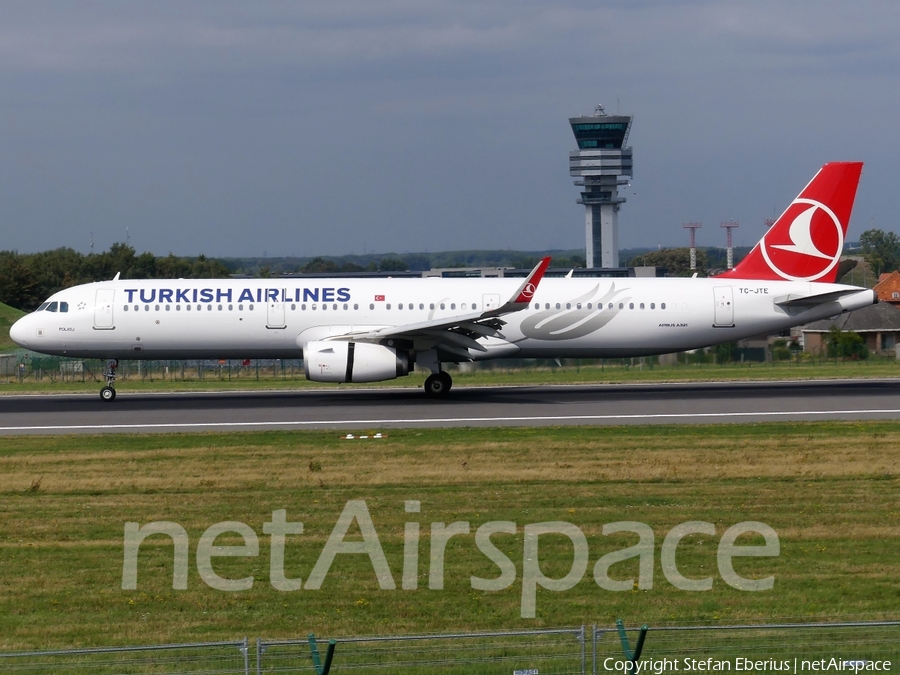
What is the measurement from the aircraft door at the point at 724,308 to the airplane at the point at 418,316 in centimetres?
3

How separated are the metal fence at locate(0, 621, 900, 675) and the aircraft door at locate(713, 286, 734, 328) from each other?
24813 mm

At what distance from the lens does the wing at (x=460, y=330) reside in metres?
29.9

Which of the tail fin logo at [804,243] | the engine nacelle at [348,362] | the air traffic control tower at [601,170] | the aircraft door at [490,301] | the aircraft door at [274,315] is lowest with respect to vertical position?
the engine nacelle at [348,362]

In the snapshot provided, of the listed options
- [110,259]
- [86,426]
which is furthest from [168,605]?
[110,259]

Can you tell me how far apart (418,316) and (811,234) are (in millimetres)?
12933

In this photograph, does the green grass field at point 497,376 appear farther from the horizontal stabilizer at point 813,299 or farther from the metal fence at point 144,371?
the horizontal stabilizer at point 813,299

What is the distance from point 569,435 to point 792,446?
4.76m

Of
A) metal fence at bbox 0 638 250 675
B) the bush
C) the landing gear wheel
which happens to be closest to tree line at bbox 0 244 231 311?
the bush

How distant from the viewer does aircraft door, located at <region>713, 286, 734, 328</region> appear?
110ft

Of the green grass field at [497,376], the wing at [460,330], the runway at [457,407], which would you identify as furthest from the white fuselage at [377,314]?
the green grass field at [497,376]

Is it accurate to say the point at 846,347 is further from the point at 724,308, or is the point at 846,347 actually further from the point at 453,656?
the point at 453,656

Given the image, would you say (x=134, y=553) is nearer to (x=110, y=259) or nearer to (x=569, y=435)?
(x=569, y=435)

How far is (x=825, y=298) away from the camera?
33.2m

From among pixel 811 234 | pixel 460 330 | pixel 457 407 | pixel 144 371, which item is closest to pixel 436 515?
pixel 457 407
